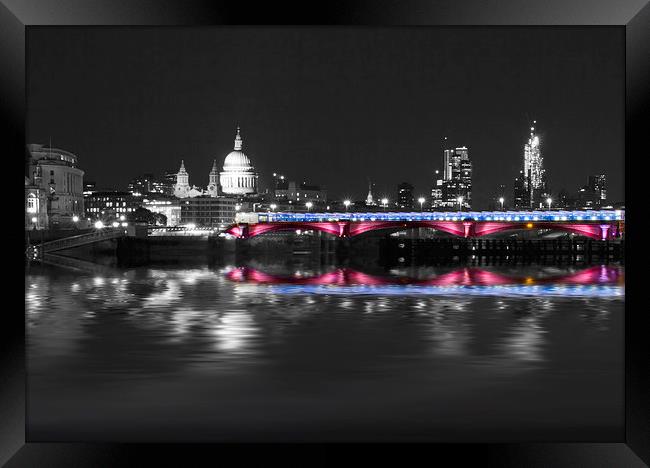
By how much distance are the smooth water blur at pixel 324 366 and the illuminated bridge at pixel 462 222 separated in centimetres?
3135

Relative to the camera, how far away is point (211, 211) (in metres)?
131

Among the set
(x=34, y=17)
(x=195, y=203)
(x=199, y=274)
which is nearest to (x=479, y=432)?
(x=34, y=17)

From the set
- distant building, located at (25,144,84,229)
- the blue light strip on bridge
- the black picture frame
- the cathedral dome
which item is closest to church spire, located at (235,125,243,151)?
the cathedral dome

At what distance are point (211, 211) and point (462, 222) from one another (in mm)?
75101

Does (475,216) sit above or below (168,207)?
below

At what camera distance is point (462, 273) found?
4147cm

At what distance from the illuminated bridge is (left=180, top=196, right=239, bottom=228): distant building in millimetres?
61561

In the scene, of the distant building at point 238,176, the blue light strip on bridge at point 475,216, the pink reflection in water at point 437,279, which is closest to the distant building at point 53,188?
the blue light strip on bridge at point 475,216

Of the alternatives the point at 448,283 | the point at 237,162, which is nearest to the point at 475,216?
the point at 448,283

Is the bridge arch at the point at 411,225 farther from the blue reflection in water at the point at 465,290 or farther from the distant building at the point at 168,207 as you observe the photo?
the distant building at the point at 168,207

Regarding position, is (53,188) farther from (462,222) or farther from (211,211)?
(462,222)

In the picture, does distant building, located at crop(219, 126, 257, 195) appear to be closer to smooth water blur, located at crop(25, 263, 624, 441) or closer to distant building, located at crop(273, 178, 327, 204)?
distant building, located at crop(273, 178, 327, 204)
